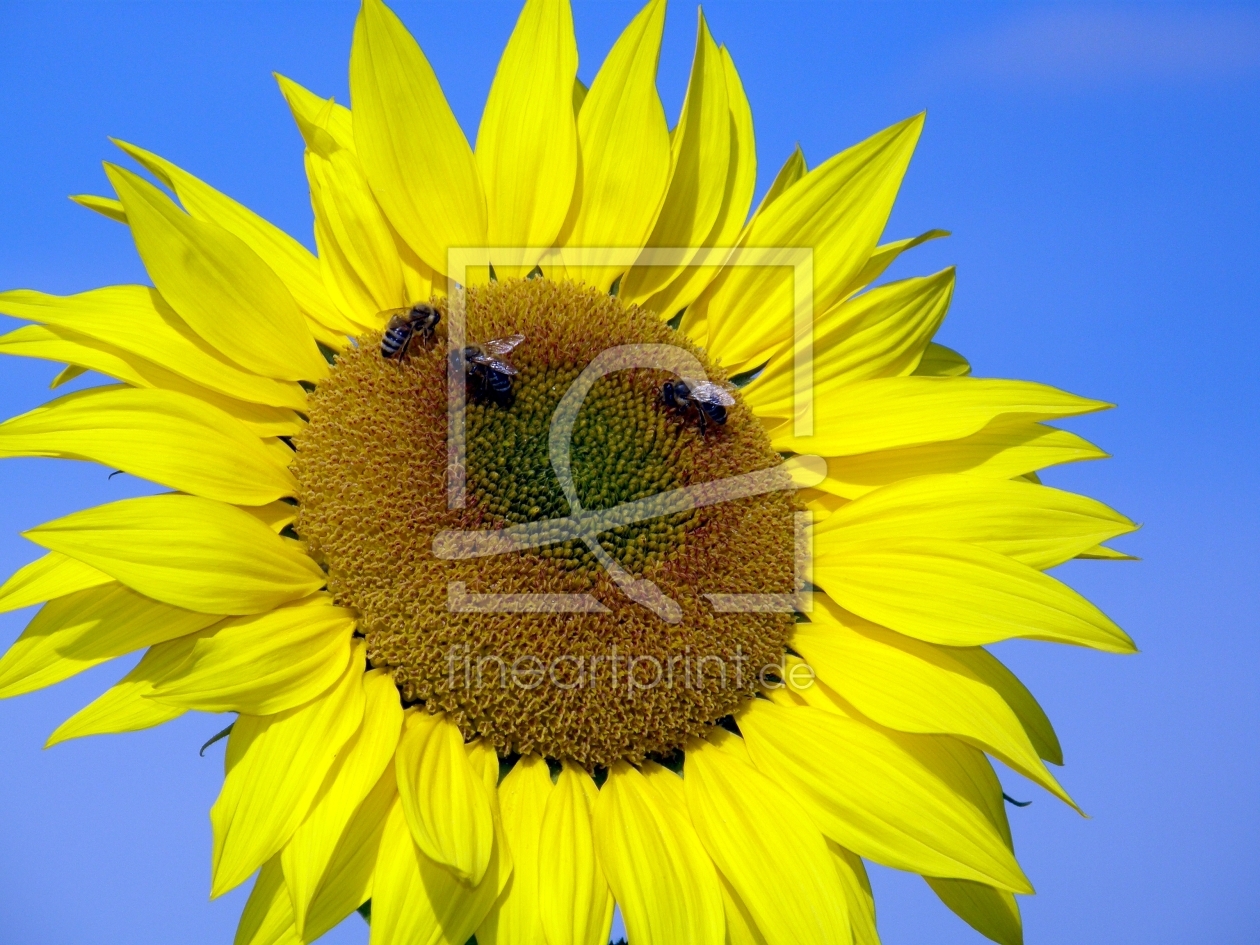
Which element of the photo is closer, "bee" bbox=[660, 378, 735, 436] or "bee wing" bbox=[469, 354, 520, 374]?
"bee wing" bbox=[469, 354, 520, 374]

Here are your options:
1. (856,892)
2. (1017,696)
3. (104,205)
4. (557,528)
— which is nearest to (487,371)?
(557,528)

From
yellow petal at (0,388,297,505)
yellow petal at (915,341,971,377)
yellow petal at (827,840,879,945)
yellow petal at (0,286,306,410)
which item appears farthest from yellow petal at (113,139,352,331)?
yellow petal at (827,840,879,945)

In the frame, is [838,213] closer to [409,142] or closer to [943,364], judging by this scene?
[943,364]

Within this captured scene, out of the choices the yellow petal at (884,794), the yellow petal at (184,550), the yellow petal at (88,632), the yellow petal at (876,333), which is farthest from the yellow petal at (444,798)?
the yellow petal at (876,333)

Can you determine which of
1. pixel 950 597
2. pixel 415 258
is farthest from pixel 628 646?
pixel 415 258

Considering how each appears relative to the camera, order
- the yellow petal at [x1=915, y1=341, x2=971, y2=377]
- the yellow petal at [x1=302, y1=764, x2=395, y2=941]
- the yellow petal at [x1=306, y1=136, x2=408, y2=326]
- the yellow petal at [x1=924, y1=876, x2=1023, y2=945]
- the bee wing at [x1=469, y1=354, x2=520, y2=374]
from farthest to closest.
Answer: the yellow petal at [x1=915, y1=341, x2=971, y2=377] → the yellow petal at [x1=306, y1=136, x2=408, y2=326] → the bee wing at [x1=469, y1=354, x2=520, y2=374] → the yellow petal at [x1=924, y1=876, x2=1023, y2=945] → the yellow petal at [x1=302, y1=764, x2=395, y2=941]

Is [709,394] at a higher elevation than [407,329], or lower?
lower

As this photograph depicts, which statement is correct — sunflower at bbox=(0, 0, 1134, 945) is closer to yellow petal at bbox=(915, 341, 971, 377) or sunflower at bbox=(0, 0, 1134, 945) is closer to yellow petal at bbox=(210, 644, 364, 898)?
yellow petal at bbox=(210, 644, 364, 898)
